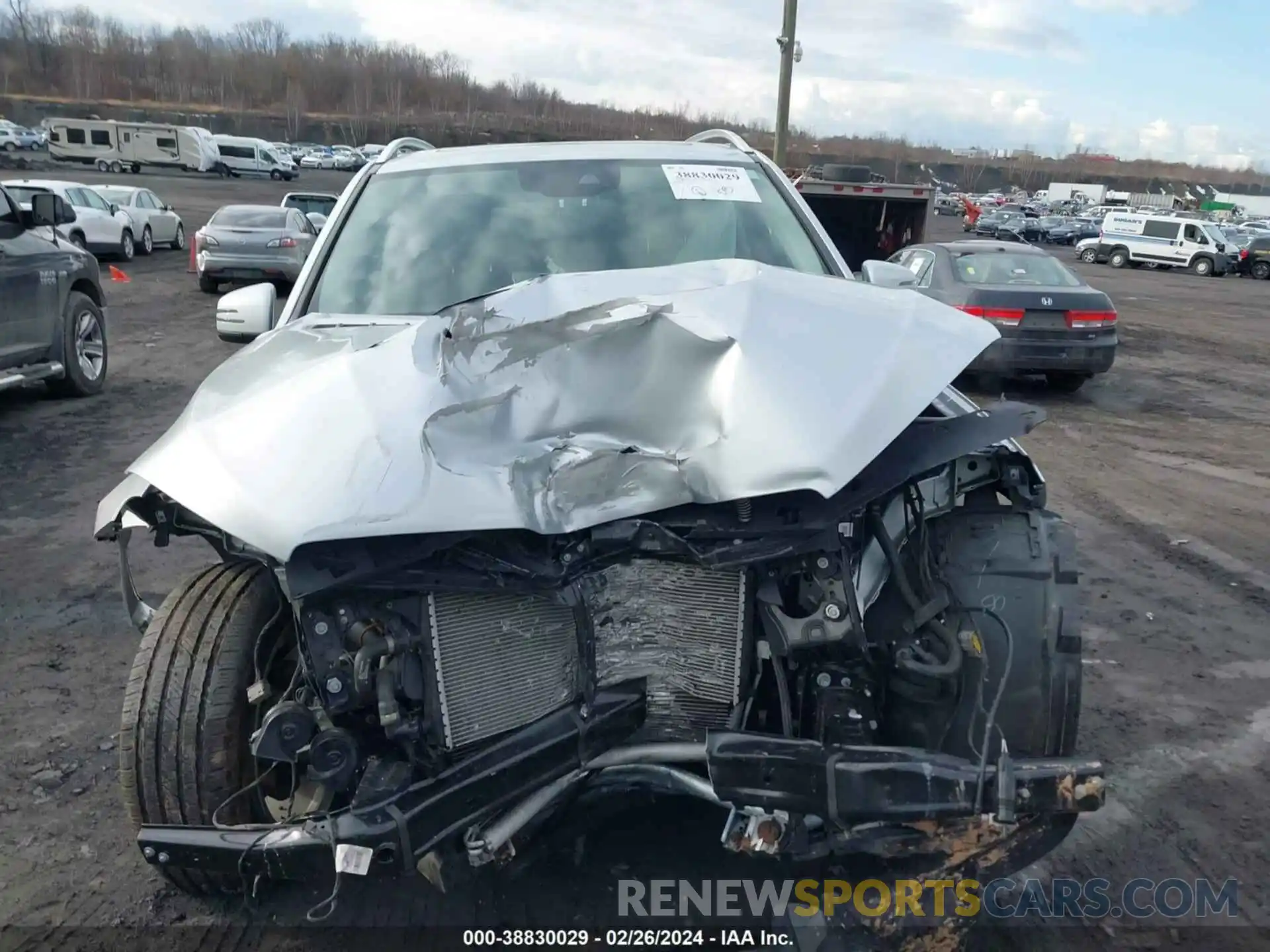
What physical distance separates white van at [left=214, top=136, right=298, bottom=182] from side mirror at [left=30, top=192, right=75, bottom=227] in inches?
2063

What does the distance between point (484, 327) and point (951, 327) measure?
127 cm

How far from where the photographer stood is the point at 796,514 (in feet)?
7.88

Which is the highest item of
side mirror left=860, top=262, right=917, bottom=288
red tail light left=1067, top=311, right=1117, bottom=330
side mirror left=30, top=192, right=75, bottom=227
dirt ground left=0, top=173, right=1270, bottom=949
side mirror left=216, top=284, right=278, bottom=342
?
side mirror left=860, top=262, right=917, bottom=288

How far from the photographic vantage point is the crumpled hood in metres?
2.31

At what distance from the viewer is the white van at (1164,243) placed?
35750 millimetres

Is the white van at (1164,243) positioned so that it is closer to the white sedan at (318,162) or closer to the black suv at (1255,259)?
the black suv at (1255,259)

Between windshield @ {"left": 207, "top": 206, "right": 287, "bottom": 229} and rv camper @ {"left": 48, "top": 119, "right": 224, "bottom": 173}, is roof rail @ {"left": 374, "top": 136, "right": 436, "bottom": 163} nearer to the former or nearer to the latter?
windshield @ {"left": 207, "top": 206, "right": 287, "bottom": 229}

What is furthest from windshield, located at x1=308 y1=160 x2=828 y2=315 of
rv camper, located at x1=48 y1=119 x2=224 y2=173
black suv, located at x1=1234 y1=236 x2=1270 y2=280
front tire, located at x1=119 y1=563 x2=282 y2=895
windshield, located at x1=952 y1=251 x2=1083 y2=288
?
rv camper, located at x1=48 y1=119 x2=224 y2=173

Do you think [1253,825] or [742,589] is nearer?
[742,589]

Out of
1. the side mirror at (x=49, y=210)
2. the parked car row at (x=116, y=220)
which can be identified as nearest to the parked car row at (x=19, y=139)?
the parked car row at (x=116, y=220)

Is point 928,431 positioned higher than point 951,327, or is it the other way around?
point 951,327

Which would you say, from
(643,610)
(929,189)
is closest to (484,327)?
(643,610)

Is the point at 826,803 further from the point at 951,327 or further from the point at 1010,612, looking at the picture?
the point at 951,327

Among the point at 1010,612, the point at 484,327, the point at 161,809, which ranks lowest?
the point at 161,809
